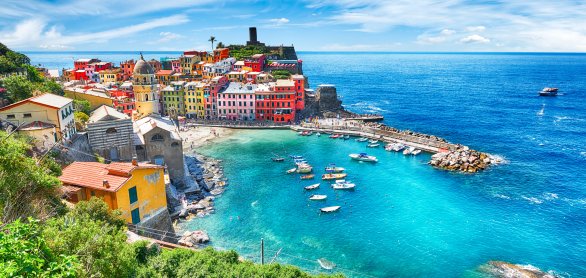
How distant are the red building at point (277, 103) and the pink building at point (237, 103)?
1.70 metres

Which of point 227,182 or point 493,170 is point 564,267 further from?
point 227,182

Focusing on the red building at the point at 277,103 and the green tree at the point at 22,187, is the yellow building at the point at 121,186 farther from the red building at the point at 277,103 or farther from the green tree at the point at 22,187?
the red building at the point at 277,103

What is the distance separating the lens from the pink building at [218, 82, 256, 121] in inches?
3558

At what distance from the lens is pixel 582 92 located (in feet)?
493

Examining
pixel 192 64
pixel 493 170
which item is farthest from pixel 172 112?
pixel 493 170

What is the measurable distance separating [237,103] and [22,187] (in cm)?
7231

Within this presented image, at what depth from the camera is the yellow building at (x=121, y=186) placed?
2872cm

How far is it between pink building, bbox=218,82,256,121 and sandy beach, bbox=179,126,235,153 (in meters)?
5.84

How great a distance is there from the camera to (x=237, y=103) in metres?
90.9

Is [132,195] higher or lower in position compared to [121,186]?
lower

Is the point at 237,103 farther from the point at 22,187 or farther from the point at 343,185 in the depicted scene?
the point at 22,187

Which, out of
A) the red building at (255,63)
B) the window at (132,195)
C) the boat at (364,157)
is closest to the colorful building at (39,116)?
the window at (132,195)

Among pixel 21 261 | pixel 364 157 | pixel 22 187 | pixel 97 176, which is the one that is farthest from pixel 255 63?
pixel 21 261

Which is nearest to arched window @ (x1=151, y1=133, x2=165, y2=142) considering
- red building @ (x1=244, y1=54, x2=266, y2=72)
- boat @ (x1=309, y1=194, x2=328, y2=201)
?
boat @ (x1=309, y1=194, x2=328, y2=201)
